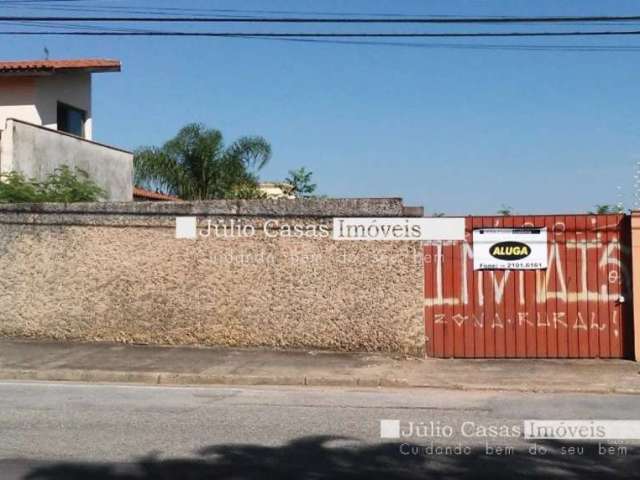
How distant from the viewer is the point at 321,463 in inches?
240

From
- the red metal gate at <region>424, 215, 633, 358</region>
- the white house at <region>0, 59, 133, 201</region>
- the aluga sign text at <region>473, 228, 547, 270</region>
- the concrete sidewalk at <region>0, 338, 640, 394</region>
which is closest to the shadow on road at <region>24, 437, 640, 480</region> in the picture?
the concrete sidewalk at <region>0, 338, 640, 394</region>

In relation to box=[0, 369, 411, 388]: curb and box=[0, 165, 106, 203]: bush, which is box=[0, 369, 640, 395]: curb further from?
box=[0, 165, 106, 203]: bush

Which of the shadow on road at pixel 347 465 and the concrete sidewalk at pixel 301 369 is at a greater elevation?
the concrete sidewalk at pixel 301 369

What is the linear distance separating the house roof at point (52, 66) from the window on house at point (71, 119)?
1.26 m

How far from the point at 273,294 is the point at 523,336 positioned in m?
4.05

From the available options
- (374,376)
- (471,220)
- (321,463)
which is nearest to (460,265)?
(471,220)

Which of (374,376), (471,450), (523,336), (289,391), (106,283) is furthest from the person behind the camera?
(106,283)

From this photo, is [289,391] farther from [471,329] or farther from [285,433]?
[471,329]

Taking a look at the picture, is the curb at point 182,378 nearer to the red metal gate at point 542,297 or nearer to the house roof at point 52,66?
the red metal gate at point 542,297

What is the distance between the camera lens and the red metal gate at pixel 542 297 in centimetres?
1166

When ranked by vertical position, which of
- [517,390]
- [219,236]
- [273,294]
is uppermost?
[219,236]
